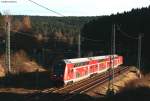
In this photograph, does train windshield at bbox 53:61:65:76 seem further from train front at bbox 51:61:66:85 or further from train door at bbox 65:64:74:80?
train door at bbox 65:64:74:80

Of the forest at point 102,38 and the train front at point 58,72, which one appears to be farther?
the forest at point 102,38

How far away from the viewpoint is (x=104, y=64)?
69.9m

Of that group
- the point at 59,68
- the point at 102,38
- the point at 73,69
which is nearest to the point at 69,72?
the point at 59,68

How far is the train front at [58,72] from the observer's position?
43.5 meters

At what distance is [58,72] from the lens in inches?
1730

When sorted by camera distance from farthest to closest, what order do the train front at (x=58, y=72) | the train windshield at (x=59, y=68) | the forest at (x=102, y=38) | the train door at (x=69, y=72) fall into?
the forest at (x=102, y=38) → the train door at (x=69, y=72) → the train windshield at (x=59, y=68) → the train front at (x=58, y=72)

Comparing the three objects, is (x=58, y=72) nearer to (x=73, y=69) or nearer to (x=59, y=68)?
(x=59, y=68)

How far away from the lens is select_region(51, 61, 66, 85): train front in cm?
4350

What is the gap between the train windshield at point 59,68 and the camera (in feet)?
143

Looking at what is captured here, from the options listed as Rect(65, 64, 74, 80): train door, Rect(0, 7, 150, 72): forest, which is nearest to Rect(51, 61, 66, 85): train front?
Rect(65, 64, 74, 80): train door

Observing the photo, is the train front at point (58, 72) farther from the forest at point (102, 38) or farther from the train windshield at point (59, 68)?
the forest at point (102, 38)

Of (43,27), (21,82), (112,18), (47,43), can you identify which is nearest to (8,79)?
(21,82)

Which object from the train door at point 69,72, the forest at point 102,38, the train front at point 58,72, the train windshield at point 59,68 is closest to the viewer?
the train front at point 58,72

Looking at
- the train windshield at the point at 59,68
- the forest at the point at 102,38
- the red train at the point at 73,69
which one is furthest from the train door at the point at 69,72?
the forest at the point at 102,38
